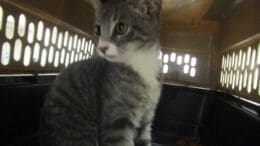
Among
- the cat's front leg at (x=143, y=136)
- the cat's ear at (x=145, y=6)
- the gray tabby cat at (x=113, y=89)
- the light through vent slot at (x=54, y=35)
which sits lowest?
the cat's front leg at (x=143, y=136)

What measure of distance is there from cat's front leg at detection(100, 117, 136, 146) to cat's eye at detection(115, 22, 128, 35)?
0.24 meters

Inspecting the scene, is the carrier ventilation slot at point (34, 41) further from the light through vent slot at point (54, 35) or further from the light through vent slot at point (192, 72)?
the light through vent slot at point (192, 72)

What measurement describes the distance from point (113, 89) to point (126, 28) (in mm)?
174

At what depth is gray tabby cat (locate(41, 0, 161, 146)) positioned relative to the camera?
103 centimetres

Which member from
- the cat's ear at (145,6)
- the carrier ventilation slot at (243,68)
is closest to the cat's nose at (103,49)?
the cat's ear at (145,6)

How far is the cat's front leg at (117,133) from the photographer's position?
1.00 meters

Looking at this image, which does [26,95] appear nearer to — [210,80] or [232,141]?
[232,141]

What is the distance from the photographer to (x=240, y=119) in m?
1.10

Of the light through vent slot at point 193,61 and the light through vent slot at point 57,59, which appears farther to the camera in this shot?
the light through vent slot at point 193,61

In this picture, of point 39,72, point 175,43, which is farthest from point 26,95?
point 175,43

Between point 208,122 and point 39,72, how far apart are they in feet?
2.33

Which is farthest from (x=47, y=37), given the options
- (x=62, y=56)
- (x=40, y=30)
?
(x=62, y=56)

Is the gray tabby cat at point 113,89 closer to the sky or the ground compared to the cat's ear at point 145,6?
closer to the ground

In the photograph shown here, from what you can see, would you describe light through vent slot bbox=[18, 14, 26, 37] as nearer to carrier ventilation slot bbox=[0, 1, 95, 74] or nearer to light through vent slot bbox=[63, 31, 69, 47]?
carrier ventilation slot bbox=[0, 1, 95, 74]
